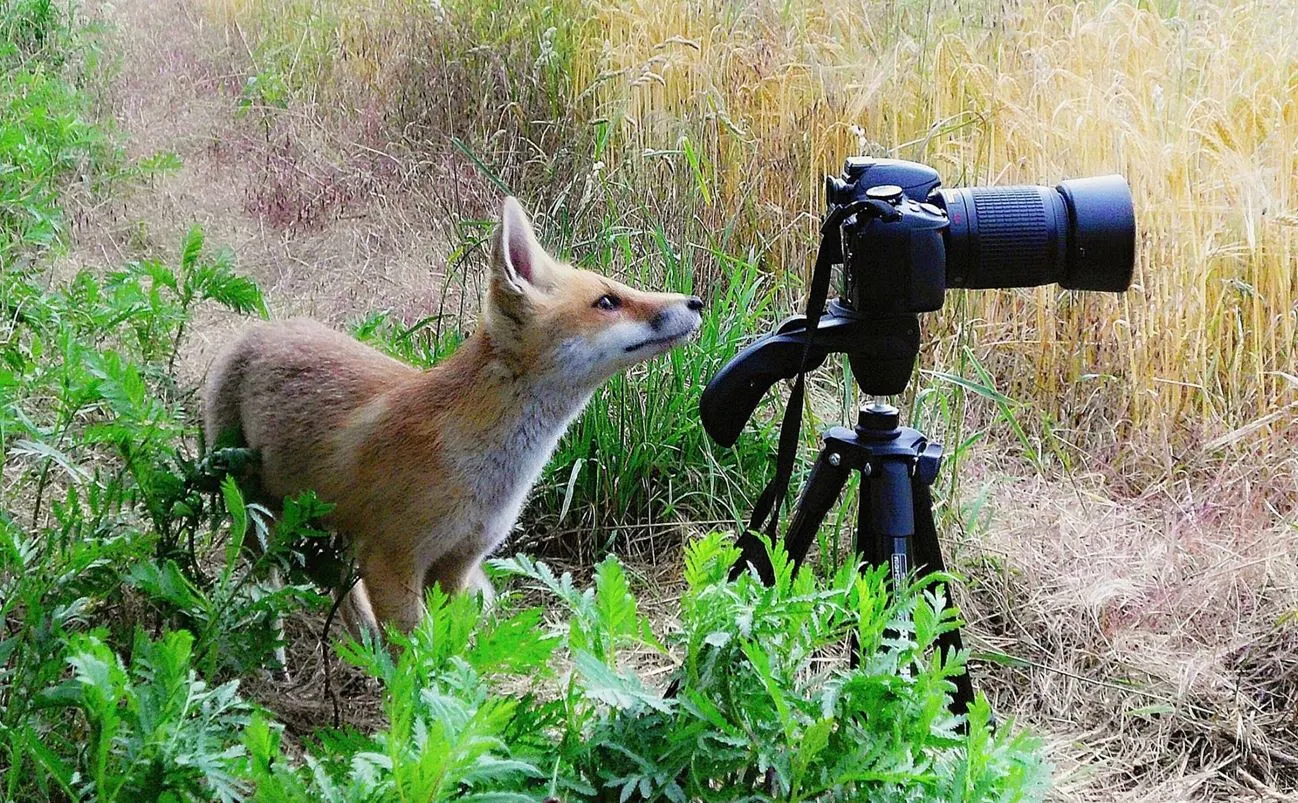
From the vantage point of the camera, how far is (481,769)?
0.96 m

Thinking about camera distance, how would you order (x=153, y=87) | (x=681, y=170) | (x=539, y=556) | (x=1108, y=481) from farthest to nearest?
(x=153, y=87) < (x=681, y=170) < (x=1108, y=481) < (x=539, y=556)

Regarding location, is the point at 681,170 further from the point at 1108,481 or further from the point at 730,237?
the point at 1108,481

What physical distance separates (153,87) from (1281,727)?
4.38m

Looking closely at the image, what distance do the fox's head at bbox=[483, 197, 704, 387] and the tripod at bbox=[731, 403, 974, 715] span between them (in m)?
0.44

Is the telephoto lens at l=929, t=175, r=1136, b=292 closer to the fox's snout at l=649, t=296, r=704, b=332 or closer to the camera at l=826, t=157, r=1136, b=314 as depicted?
the camera at l=826, t=157, r=1136, b=314

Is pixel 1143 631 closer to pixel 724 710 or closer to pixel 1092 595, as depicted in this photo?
pixel 1092 595

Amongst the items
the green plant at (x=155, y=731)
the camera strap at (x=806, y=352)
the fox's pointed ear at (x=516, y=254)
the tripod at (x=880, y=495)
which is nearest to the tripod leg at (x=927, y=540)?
the tripod at (x=880, y=495)

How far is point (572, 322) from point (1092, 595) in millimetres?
1335

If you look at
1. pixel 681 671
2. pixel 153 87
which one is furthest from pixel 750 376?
pixel 153 87

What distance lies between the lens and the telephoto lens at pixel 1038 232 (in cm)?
158

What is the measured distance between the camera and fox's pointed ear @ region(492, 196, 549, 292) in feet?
6.59

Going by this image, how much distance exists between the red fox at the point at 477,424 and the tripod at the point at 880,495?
0.47 metres

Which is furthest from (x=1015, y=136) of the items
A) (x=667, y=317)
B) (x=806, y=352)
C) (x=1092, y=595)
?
(x=806, y=352)

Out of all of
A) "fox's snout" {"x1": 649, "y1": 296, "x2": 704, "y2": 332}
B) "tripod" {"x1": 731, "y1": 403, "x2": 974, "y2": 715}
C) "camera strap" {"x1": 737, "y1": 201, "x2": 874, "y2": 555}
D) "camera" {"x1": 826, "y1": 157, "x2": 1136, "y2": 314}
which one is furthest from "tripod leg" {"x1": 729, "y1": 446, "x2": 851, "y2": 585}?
"fox's snout" {"x1": 649, "y1": 296, "x2": 704, "y2": 332}
